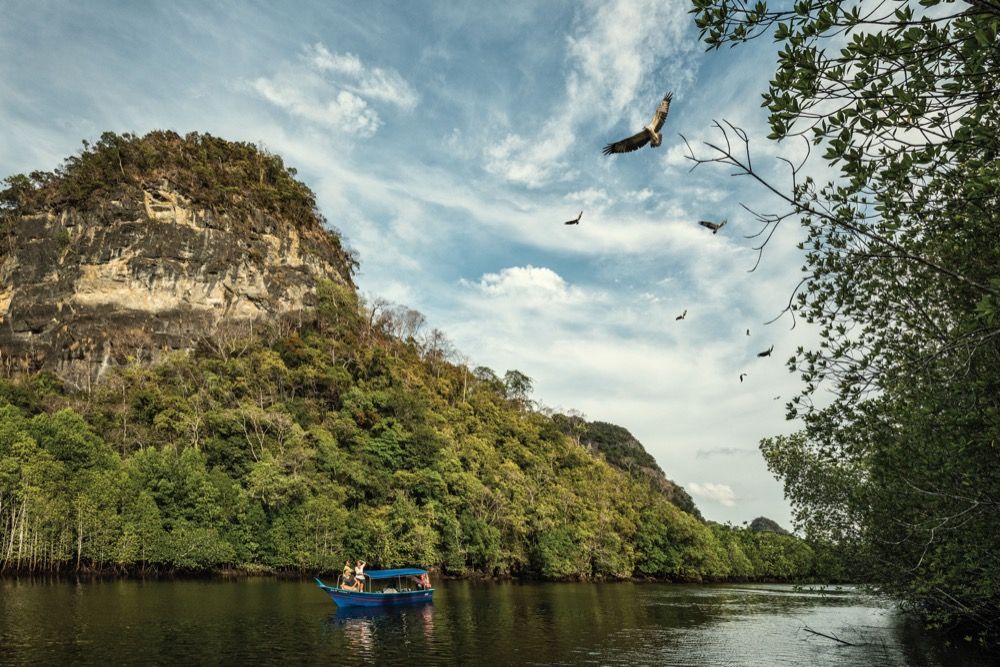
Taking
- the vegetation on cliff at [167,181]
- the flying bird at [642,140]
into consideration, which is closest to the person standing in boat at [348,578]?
the flying bird at [642,140]

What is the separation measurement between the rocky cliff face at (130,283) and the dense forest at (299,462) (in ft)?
8.05

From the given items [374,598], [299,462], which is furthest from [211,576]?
[374,598]

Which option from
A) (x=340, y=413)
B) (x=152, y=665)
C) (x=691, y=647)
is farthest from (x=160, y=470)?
(x=691, y=647)

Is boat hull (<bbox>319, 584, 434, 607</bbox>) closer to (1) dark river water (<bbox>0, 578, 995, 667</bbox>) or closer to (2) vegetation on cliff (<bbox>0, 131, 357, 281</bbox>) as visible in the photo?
(1) dark river water (<bbox>0, 578, 995, 667</bbox>)

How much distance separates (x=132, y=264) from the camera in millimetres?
73875

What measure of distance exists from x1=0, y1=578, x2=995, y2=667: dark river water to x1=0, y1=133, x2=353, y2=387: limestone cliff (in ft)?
133

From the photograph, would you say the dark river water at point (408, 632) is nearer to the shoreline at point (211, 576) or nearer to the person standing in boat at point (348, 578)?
the person standing in boat at point (348, 578)

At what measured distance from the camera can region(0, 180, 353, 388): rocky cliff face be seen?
224 feet

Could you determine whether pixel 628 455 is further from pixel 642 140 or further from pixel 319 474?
pixel 642 140

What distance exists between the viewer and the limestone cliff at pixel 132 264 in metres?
68.9

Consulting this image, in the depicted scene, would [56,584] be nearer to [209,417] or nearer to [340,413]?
[209,417]

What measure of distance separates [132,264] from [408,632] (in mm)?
67349

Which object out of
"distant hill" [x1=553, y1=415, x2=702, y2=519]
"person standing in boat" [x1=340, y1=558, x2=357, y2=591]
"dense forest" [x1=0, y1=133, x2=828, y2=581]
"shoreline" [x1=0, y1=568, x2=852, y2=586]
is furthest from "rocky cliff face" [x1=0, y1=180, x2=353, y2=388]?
"distant hill" [x1=553, y1=415, x2=702, y2=519]

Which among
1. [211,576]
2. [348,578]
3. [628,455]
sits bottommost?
[211,576]
